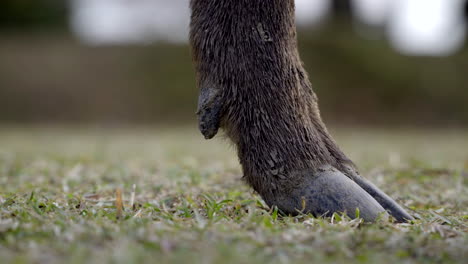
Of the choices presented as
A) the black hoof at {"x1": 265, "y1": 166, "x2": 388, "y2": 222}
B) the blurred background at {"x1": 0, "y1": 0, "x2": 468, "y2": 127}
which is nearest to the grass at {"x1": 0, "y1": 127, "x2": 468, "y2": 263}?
the black hoof at {"x1": 265, "y1": 166, "x2": 388, "y2": 222}

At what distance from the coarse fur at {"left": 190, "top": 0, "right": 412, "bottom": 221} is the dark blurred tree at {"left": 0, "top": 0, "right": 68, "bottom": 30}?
635 inches

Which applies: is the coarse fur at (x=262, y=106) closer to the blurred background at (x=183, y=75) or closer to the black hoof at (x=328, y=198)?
the black hoof at (x=328, y=198)

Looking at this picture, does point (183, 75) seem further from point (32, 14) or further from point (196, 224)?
point (196, 224)

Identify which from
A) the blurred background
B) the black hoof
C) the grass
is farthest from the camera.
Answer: the blurred background

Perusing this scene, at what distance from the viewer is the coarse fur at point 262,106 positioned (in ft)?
8.72

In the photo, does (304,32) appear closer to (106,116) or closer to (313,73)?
(313,73)

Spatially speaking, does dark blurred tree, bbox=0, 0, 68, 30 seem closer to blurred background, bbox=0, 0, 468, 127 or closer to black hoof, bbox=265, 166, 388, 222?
blurred background, bbox=0, 0, 468, 127

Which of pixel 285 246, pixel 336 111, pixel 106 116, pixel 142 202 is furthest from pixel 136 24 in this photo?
pixel 285 246

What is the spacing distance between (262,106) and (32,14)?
54.8ft

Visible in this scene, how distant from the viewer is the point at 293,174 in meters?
2.67

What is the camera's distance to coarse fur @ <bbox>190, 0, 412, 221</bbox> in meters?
2.66

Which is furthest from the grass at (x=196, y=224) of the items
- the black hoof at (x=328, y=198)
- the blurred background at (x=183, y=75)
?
the blurred background at (x=183, y=75)

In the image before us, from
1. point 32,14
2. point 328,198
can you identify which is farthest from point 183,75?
point 328,198

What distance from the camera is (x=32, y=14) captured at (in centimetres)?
1745
